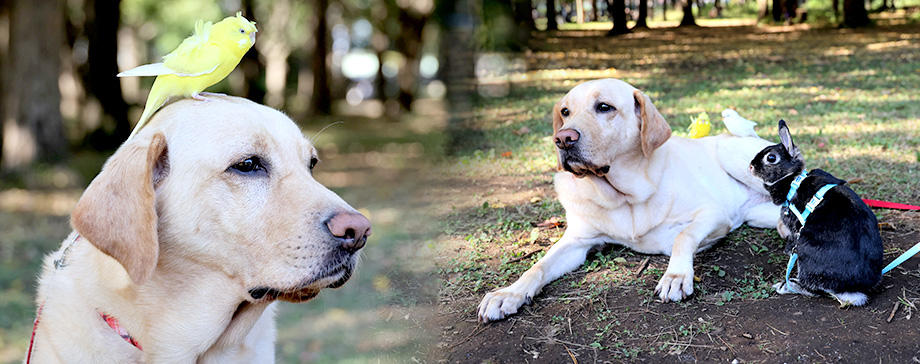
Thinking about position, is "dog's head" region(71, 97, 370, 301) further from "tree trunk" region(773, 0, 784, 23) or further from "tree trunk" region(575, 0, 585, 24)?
"tree trunk" region(773, 0, 784, 23)

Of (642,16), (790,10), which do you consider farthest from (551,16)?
(790,10)

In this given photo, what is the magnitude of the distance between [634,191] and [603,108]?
0.53 m

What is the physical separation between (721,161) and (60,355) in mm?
3946

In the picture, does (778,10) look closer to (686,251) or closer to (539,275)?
(686,251)

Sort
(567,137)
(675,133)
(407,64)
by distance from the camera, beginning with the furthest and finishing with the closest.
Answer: (407,64), (675,133), (567,137)

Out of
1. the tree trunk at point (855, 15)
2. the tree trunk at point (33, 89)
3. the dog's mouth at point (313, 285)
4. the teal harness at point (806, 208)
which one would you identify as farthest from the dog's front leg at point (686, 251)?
the tree trunk at point (855, 15)

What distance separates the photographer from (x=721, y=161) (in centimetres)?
482

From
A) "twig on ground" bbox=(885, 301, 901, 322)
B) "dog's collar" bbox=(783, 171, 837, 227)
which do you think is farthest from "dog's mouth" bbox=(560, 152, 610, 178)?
"twig on ground" bbox=(885, 301, 901, 322)

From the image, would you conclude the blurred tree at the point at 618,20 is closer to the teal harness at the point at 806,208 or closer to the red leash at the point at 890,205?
the red leash at the point at 890,205

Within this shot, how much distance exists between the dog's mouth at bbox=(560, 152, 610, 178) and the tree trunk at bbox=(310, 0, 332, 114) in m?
17.6

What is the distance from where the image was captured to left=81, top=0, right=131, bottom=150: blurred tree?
14.1 m

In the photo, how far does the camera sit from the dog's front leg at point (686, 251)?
3842mm

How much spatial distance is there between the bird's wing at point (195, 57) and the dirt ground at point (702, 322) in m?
1.86

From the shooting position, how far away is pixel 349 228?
231 centimetres
